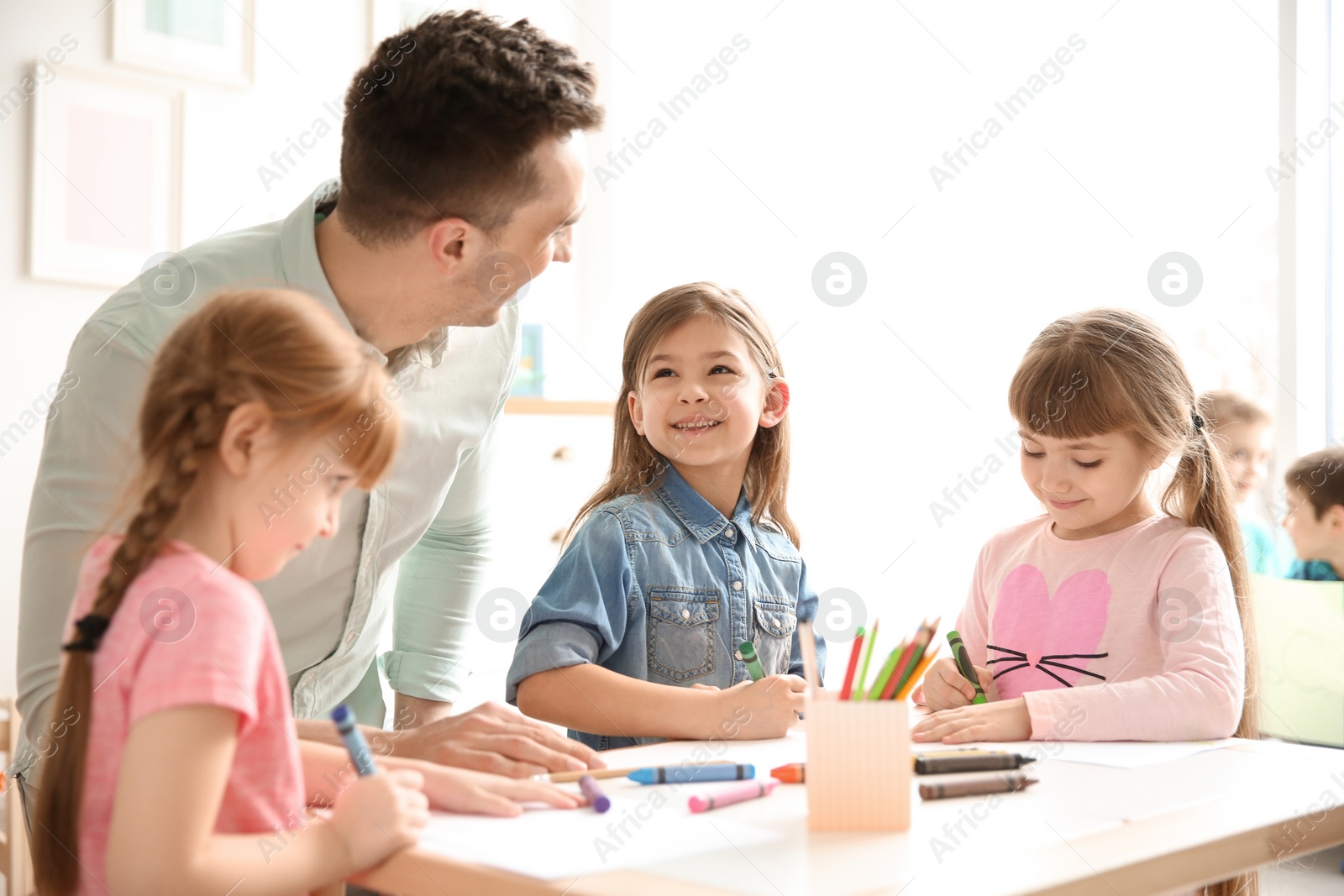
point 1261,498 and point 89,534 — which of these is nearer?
point 89,534

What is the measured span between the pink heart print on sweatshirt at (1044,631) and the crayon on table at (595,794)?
29.2 inches

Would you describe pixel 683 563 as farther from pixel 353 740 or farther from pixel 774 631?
pixel 353 740

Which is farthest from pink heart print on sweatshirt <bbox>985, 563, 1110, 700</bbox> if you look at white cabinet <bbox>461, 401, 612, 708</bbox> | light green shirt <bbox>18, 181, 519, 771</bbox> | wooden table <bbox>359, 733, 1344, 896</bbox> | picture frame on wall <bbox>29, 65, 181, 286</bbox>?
picture frame on wall <bbox>29, 65, 181, 286</bbox>

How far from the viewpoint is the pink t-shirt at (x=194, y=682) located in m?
0.70

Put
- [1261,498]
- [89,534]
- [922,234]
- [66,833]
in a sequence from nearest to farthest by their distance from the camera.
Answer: [66,833] < [89,534] < [1261,498] < [922,234]

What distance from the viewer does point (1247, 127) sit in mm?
3020

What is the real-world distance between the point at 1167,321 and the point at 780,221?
1.32 metres

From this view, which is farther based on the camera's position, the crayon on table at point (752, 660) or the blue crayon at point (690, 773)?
the crayon on table at point (752, 660)

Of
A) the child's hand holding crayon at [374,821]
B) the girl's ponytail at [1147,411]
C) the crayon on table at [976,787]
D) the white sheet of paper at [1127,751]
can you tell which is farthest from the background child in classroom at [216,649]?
the girl's ponytail at [1147,411]

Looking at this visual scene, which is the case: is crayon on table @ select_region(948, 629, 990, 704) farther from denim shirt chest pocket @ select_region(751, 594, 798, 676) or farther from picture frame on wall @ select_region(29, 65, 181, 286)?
picture frame on wall @ select_region(29, 65, 181, 286)

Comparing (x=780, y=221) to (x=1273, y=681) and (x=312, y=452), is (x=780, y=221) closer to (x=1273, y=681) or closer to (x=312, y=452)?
(x=1273, y=681)

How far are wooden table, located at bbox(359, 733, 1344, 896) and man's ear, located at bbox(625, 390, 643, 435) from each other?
2.15 feet

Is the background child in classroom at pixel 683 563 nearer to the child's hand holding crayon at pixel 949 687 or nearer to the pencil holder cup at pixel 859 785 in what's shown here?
the child's hand holding crayon at pixel 949 687

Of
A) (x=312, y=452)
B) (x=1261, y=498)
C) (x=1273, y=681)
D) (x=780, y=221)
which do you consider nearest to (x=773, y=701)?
(x=312, y=452)
